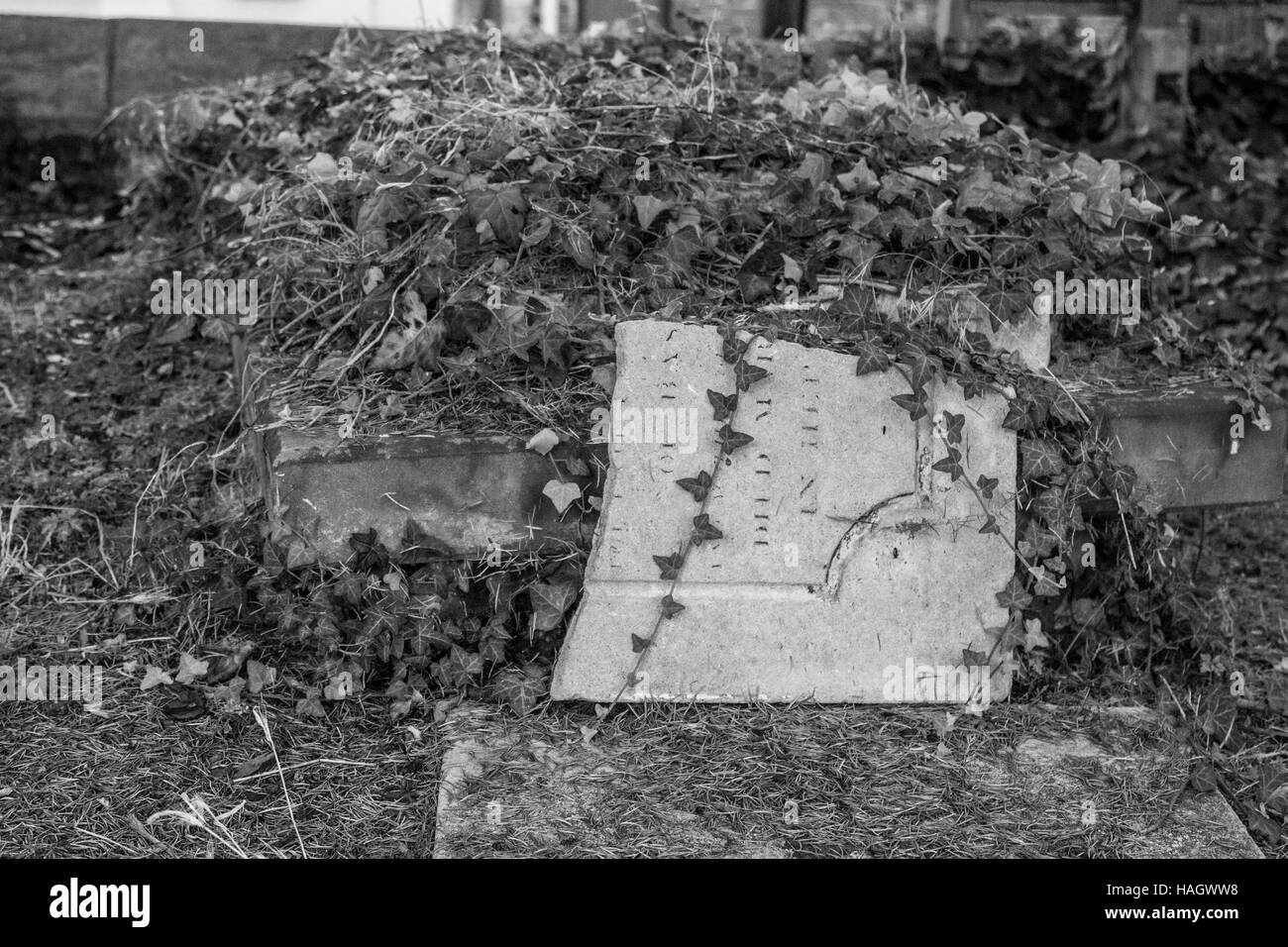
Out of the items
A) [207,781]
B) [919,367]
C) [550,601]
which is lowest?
[207,781]

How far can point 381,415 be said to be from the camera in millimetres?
3311

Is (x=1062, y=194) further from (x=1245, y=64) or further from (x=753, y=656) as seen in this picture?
(x=1245, y=64)

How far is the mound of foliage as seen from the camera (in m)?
3.23

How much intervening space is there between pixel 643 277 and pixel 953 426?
93 centimetres

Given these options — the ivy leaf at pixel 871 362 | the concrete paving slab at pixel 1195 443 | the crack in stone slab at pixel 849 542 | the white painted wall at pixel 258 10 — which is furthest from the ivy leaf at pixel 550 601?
the white painted wall at pixel 258 10

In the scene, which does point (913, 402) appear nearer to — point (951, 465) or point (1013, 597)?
point (951, 465)

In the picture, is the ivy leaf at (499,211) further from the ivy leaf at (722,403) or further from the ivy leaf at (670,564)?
the ivy leaf at (670,564)

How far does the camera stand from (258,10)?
722 cm

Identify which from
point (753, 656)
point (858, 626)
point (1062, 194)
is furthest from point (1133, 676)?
point (1062, 194)

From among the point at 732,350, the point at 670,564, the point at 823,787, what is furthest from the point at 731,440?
the point at 823,787

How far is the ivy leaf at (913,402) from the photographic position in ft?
10.3

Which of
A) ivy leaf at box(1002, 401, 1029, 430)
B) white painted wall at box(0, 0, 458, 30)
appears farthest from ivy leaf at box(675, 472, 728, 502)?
white painted wall at box(0, 0, 458, 30)

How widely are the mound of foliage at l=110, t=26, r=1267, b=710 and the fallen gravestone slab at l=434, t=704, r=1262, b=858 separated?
0.24 meters

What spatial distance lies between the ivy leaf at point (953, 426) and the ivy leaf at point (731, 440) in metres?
0.47
